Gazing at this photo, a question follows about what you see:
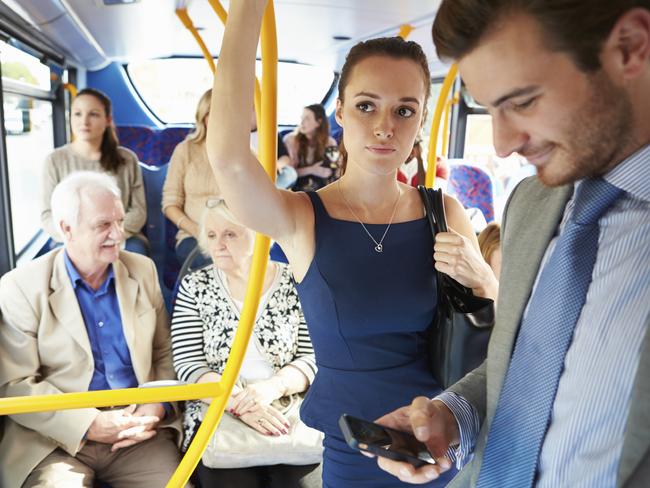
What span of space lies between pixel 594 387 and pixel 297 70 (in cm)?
595

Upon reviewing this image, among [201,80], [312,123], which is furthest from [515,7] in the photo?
[201,80]

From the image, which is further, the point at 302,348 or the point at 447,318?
the point at 302,348

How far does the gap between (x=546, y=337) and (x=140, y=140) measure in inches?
217

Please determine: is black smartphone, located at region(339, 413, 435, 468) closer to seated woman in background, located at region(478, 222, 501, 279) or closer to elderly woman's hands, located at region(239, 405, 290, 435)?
elderly woman's hands, located at region(239, 405, 290, 435)

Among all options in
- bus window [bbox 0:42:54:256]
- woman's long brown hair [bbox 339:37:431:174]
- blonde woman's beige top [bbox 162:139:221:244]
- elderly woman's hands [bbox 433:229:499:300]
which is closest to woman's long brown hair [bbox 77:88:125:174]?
bus window [bbox 0:42:54:256]

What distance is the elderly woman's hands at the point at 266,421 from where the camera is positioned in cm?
200

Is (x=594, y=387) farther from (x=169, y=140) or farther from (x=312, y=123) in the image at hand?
(x=169, y=140)

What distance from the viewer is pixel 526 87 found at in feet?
2.75

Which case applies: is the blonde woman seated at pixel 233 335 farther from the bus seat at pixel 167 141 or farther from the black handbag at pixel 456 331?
the bus seat at pixel 167 141

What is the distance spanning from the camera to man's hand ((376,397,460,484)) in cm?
98

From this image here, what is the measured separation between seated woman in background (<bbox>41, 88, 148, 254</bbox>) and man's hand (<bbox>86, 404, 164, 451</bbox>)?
1898 mm

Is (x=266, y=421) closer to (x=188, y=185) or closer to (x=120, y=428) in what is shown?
(x=120, y=428)

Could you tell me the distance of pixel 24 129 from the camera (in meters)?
3.94

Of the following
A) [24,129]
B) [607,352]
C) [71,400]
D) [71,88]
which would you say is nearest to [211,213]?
[71,400]
